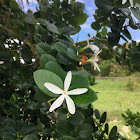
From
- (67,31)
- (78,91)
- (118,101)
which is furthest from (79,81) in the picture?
(118,101)

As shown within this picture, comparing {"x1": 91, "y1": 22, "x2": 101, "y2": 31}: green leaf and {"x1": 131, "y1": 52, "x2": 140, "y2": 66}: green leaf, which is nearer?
{"x1": 131, "y1": 52, "x2": 140, "y2": 66}: green leaf

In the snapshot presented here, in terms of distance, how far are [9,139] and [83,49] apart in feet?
0.83

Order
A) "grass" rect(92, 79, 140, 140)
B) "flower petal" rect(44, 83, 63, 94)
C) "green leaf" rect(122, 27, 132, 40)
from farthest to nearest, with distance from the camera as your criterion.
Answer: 1. "grass" rect(92, 79, 140, 140)
2. "green leaf" rect(122, 27, 132, 40)
3. "flower petal" rect(44, 83, 63, 94)

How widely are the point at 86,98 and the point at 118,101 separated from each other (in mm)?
3159

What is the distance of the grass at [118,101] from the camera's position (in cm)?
239

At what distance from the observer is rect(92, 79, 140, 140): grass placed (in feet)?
7.83

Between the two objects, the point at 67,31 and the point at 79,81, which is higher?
the point at 67,31

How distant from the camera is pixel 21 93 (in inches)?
27.1

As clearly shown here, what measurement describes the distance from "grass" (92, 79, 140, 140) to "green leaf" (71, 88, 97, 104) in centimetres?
171

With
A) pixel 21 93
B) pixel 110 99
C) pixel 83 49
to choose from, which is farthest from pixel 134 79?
pixel 83 49

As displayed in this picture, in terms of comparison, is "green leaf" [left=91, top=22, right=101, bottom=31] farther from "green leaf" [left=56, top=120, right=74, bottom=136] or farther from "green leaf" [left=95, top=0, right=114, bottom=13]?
"green leaf" [left=56, top=120, right=74, bottom=136]

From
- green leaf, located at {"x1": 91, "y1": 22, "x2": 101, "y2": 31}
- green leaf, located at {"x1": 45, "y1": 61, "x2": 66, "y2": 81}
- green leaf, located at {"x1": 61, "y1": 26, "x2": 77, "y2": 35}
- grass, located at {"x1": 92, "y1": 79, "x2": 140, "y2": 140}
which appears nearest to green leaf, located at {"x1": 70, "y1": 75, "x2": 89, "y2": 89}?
green leaf, located at {"x1": 45, "y1": 61, "x2": 66, "y2": 81}

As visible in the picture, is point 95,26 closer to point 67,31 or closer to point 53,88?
point 67,31

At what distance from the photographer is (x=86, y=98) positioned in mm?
179
